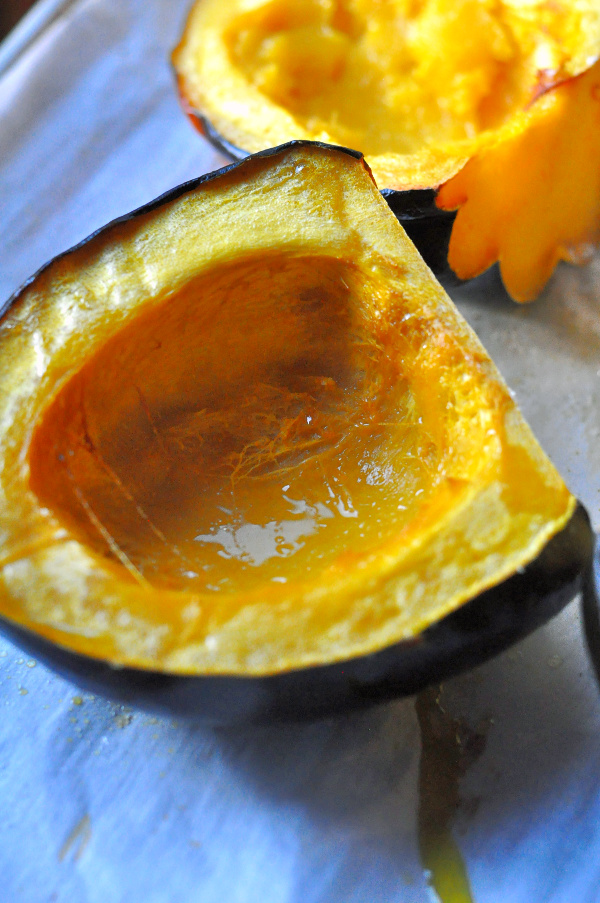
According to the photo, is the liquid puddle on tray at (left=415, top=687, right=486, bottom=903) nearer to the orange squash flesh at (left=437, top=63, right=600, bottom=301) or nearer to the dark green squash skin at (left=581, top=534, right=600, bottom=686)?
the dark green squash skin at (left=581, top=534, right=600, bottom=686)

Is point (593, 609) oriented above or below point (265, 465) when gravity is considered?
below

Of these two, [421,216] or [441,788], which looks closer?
[441,788]

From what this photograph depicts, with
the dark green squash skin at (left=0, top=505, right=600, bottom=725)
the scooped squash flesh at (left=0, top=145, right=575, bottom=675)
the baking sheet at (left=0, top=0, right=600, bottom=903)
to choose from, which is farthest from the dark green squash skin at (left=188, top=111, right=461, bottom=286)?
the dark green squash skin at (left=0, top=505, right=600, bottom=725)

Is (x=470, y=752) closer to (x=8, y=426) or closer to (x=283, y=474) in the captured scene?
(x=283, y=474)

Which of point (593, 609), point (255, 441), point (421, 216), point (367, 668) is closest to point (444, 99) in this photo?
point (421, 216)

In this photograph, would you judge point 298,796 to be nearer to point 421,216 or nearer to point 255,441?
point 255,441

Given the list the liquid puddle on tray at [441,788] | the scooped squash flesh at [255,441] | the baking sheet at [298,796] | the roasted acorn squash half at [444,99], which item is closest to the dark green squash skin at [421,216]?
the roasted acorn squash half at [444,99]

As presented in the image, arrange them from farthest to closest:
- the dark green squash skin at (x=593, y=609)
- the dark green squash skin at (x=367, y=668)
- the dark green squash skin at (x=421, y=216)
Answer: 1. the dark green squash skin at (x=421, y=216)
2. the dark green squash skin at (x=593, y=609)
3. the dark green squash skin at (x=367, y=668)

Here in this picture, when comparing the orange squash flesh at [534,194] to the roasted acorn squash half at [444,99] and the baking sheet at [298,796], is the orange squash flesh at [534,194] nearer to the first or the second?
the roasted acorn squash half at [444,99]
